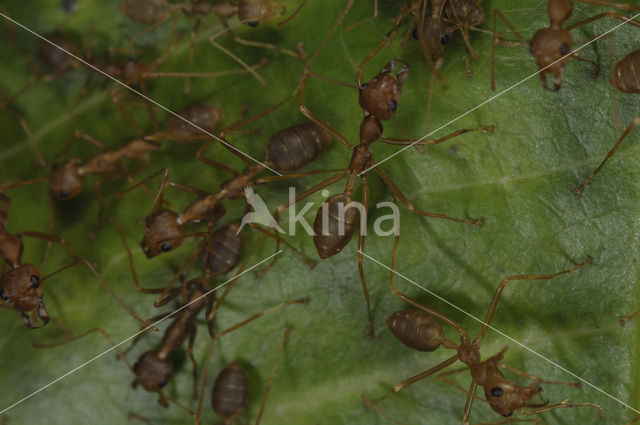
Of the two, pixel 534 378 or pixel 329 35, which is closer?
pixel 534 378

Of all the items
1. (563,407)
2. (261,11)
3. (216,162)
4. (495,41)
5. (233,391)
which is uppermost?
(261,11)

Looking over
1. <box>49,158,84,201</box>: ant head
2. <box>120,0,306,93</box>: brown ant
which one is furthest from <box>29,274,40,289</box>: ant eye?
<box>120,0,306,93</box>: brown ant

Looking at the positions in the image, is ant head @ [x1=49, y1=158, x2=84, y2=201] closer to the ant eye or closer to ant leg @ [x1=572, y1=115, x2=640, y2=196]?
the ant eye

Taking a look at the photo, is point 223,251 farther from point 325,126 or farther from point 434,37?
point 434,37

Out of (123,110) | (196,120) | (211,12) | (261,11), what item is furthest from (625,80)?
(123,110)

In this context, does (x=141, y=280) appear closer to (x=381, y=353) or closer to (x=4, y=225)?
(x=4, y=225)

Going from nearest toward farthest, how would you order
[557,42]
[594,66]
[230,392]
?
1. [557,42]
2. [594,66]
3. [230,392]
